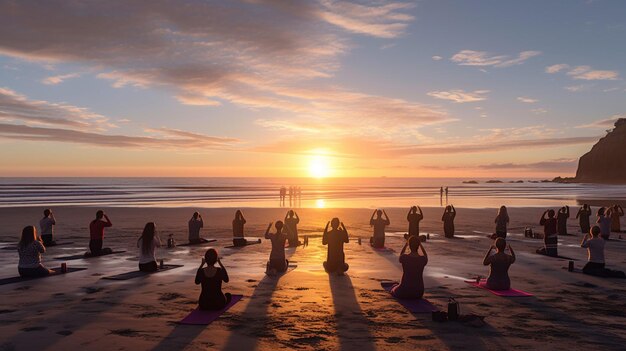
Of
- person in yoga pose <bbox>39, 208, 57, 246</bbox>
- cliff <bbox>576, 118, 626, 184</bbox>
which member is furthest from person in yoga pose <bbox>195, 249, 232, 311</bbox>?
cliff <bbox>576, 118, 626, 184</bbox>

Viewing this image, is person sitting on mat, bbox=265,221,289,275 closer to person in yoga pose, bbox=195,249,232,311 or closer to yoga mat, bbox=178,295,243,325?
yoga mat, bbox=178,295,243,325

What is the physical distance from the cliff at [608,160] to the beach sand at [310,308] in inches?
6529

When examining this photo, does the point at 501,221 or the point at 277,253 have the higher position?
the point at 501,221

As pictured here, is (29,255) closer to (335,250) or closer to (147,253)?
(147,253)

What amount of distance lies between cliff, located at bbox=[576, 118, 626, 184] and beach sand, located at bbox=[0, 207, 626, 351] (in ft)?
544

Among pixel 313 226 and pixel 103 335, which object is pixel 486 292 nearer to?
pixel 103 335

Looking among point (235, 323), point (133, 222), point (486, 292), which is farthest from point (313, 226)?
point (235, 323)

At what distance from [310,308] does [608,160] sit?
604 ft

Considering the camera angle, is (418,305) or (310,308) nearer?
(310,308)

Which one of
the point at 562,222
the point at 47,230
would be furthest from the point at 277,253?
the point at 562,222

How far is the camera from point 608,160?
16562 centimetres

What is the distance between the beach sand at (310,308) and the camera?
27.4ft

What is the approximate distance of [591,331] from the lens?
353 inches

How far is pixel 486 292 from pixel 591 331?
3318mm
